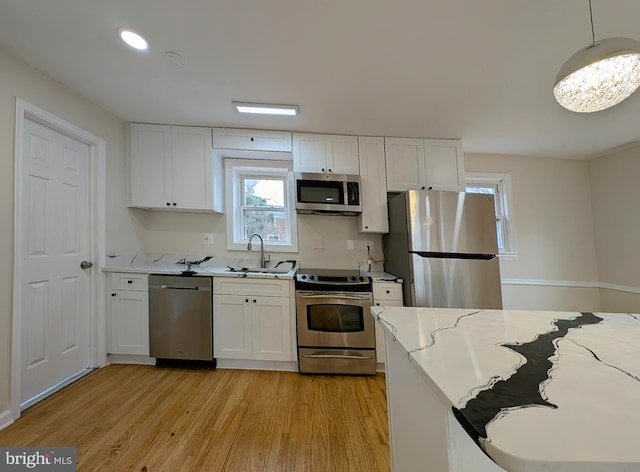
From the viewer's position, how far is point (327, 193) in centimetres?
268

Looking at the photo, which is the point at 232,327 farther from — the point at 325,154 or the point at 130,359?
the point at 325,154

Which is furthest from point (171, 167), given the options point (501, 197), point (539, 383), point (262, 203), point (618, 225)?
point (618, 225)

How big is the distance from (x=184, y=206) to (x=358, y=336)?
Answer: 7.32 feet

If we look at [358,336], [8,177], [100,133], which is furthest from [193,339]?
[100,133]

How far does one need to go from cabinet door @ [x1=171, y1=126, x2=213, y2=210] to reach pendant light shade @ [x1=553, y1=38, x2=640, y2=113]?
9.07 ft

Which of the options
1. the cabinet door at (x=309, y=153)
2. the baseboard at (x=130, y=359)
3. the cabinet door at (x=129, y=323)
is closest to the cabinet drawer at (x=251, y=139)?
the cabinet door at (x=309, y=153)

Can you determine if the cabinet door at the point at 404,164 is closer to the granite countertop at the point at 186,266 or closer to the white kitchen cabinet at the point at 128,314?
the granite countertop at the point at 186,266

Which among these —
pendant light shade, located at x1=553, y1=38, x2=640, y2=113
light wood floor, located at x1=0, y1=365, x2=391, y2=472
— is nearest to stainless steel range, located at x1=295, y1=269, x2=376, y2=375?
light wood floor, located at x1=0, y1=365, x2=391, y2=472

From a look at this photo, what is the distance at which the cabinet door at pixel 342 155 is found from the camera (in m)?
2.77

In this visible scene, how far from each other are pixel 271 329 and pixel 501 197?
11.5 ft

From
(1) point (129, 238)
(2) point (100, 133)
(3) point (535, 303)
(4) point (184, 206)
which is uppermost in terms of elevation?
(2) point (100, 133)

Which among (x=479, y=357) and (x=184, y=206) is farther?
(x=184, y=206)

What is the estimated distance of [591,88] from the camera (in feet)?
3.41

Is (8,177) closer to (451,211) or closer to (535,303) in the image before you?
(451,211)
